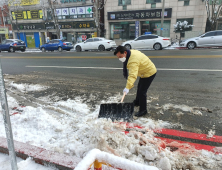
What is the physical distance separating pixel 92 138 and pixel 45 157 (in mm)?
712

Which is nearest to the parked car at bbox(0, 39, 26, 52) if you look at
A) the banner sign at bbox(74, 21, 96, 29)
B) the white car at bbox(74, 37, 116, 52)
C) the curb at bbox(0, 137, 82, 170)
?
the white car at bbox(74, 37, 116, 52)

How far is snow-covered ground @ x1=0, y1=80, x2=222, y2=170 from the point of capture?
2.13 m

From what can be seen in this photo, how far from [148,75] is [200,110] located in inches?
54.6

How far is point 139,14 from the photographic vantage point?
78.3 ft

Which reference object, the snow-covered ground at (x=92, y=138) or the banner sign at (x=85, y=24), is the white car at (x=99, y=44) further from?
the snow-covered ground at (x=92, y=138)

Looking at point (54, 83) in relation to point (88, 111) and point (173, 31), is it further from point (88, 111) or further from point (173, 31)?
point (173, 31)

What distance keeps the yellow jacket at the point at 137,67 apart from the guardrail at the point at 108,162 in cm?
163

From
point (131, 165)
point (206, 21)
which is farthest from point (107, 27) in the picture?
point (131, 165)

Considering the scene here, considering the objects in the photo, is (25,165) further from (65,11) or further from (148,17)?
(65,11)

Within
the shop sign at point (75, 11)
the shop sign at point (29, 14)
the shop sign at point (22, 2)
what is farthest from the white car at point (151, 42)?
the shop sign at point (22, 2)

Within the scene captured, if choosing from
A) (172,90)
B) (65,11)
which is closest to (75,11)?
(65,11)

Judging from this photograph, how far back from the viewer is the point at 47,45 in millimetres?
19828

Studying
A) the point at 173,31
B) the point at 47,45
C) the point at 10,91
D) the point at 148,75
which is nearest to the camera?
the point at 148,75

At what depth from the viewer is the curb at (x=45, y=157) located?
2.03 meters
